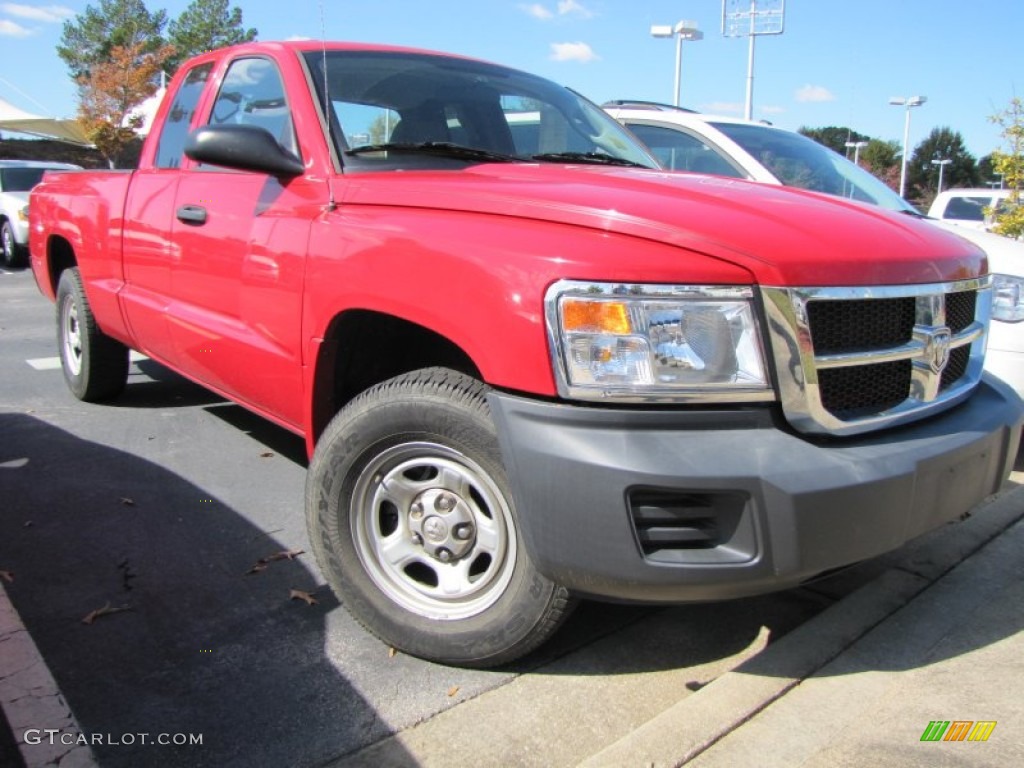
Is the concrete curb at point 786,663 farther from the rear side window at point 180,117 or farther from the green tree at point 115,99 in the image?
the green tree at point 115,99

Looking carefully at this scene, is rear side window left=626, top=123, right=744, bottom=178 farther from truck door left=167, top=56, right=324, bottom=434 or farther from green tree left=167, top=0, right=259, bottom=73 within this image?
green tree left=167, top=0, right=259, bottom=73

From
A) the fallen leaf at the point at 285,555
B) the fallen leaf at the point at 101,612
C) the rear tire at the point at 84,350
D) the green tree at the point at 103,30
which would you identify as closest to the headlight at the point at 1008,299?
the fallen leaf at the point at 285,555

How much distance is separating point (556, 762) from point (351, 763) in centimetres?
52

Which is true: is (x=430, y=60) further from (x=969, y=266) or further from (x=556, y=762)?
(x=556, y=762)

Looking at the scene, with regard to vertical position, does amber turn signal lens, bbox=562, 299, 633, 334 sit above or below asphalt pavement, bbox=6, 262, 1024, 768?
above

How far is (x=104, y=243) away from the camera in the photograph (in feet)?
14.9

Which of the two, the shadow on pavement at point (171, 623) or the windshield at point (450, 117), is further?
the windshield at point (450, 117)

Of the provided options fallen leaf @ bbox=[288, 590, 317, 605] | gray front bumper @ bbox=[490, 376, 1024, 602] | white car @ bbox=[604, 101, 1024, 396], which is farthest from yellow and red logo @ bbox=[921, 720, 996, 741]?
white car @ bbox=[604, 101, 1024, 396]

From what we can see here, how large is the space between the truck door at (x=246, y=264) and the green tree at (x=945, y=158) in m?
73.3

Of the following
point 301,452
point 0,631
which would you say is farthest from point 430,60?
point 0,631

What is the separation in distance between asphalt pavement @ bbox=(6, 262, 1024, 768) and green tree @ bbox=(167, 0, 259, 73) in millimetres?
47636

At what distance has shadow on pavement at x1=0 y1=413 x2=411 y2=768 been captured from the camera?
7.37 ft

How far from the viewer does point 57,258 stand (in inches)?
222

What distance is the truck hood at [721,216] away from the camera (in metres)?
2.06
